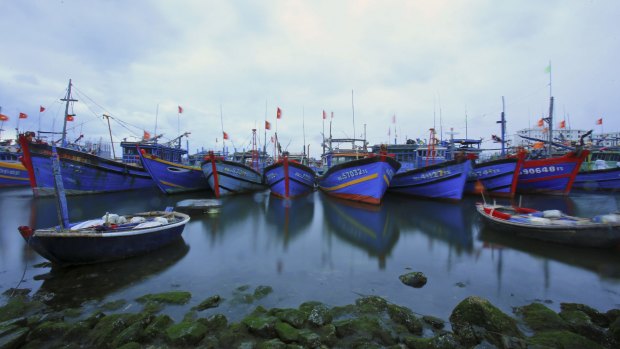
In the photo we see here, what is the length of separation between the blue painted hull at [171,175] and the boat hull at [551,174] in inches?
870

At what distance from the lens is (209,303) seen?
483cm

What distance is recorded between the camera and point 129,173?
21266 mm

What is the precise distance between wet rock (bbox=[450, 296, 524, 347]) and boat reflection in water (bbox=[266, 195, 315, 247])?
5353 mm

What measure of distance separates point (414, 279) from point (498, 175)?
14.3 meters

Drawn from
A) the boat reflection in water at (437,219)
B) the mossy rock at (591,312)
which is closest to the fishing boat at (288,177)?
the boat reflection in water at (437,219)

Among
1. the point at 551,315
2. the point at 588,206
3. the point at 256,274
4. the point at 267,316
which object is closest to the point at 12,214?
the point at 256,274

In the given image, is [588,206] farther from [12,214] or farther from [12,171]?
[12,171]

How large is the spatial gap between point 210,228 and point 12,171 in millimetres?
26436

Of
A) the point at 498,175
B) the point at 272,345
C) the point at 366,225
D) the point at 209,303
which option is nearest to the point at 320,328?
the point at 272,345

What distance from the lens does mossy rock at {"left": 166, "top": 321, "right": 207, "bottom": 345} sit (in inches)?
144

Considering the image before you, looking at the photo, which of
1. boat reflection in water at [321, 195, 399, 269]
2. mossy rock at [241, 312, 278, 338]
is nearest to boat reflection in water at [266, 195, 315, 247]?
boat reflection in water at [321, 195, 399, 269]

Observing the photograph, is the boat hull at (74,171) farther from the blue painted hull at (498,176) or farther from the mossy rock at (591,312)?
the blue painted hull at (498,176)

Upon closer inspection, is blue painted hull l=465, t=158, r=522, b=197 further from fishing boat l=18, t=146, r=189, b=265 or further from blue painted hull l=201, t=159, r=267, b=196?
fishing boat l=18, t=146, r=189, b=265

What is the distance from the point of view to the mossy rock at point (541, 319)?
398 cm
